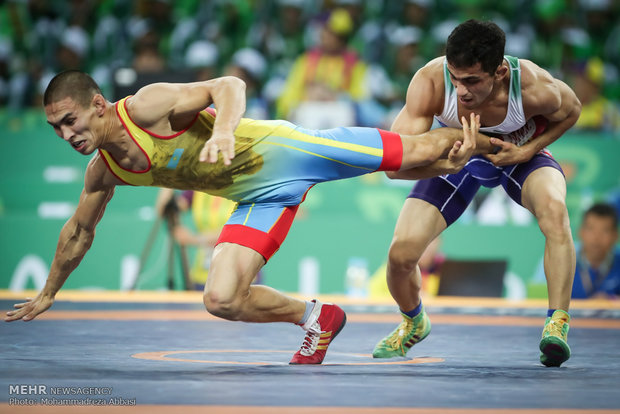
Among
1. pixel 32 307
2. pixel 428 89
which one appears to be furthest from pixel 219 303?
pixel 428 89

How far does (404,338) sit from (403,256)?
0.40 metres

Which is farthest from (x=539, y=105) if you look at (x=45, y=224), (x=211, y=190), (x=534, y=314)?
(x=45, y=224)

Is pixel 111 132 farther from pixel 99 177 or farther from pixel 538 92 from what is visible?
pixel 538 92

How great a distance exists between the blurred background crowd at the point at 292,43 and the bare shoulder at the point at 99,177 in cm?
474

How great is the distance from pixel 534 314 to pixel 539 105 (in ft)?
7.62

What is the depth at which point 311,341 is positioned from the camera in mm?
3863

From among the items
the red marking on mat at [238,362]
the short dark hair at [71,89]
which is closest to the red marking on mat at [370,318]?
the red marking on mat at [238,362]

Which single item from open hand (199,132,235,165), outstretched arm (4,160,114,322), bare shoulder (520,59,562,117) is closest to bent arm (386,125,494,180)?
bare shoulder (520,59,562,117)

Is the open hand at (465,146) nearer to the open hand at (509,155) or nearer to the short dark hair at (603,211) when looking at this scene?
the open hand at (509,155)

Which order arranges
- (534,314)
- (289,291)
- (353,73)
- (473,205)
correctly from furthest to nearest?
(353,73) < (473,205) < (289,291) < (534,314)

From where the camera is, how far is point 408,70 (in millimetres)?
9406

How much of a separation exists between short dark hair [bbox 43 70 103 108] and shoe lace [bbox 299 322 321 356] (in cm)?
132

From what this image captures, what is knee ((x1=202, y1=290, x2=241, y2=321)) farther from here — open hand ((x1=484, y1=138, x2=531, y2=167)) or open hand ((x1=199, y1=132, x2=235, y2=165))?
open hand ((x1=484, y1=138, x2=531, y2=167))

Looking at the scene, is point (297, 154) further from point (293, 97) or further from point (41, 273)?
point (293, 97)
